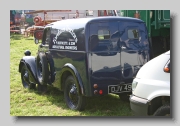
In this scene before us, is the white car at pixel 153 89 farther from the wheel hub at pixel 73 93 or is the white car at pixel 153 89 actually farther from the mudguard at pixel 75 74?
the wheel hub at pixel 73 93

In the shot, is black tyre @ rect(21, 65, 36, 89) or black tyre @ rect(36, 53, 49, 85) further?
black tyre @ rect(21, 65, 36, 89)

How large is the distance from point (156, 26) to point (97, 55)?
5.02ft

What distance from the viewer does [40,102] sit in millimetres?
5754

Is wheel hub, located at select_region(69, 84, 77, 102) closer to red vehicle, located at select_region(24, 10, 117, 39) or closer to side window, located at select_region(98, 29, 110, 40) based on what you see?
side window, located at select_region(98, 29, 110, 40)

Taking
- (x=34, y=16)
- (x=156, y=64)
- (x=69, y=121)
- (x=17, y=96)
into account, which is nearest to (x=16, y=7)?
(x=34, y=16)

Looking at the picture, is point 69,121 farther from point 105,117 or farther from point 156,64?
point 156,64

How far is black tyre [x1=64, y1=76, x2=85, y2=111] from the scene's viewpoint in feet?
17.1

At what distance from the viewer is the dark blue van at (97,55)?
16.3ft

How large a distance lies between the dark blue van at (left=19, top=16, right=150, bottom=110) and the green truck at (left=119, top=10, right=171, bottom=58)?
0.74 ft

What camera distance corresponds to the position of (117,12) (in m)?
5.41

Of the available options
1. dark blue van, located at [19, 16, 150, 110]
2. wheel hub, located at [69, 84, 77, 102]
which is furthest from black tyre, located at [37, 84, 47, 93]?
wheel hub, located at [69, 84, 77, 102]

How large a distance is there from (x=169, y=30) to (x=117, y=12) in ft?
3.00

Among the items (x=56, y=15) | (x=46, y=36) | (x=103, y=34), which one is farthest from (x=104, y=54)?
(x=46, y=36)

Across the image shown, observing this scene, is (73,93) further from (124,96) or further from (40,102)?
(124,96)
